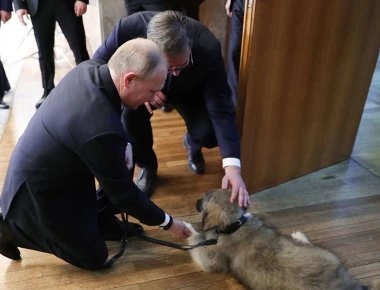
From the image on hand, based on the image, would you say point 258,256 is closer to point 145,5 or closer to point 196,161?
point 196,161

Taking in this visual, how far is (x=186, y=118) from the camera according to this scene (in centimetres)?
196

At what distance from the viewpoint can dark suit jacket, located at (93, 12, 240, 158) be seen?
5.27ft

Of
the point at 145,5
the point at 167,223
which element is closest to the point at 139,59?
the point at 167,223

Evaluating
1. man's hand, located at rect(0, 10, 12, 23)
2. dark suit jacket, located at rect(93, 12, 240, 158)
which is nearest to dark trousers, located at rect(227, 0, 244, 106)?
dark suit jacket, located at rect(93, 12, 240, 158)

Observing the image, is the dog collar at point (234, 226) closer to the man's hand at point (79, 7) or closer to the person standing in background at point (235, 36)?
the person standing in background at point (235, 36)

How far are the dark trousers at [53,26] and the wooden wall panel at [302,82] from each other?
153 cm

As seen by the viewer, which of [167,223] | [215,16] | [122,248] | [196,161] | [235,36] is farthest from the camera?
[215,16]

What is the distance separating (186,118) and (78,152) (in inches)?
36.1

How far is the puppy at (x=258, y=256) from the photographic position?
119cm

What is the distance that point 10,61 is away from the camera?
414 centimetres

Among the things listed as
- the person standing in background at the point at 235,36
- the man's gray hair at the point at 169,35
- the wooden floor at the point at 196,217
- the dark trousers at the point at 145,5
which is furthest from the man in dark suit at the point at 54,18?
the man's gray hair at the point at 169,35

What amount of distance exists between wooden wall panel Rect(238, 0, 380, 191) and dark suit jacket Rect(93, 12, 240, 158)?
0.11m

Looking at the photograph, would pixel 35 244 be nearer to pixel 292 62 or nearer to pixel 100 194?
pixel 100 194

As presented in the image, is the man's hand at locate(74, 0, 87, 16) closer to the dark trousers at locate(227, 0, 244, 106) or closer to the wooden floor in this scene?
the wooden floor
